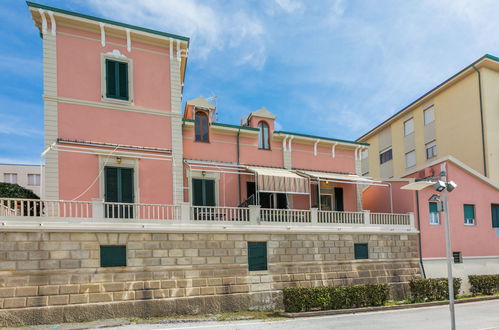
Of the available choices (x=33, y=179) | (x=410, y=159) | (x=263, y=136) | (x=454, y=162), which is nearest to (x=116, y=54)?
(x=263, y=136)

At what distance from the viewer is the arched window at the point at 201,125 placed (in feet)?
67.8

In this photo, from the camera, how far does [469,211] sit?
24.2 m

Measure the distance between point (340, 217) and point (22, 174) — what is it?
Result: 54.1 m

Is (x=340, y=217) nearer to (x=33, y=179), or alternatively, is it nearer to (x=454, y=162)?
(x=454, y=162)

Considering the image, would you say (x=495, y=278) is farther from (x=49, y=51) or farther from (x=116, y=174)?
(x=49, y=51)

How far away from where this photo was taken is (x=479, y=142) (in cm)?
2884

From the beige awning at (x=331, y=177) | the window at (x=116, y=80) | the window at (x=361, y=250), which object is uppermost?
the window at (x=116, y=80)

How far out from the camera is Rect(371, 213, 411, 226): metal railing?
70.1 feet

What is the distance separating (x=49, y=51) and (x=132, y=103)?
3.80 metres

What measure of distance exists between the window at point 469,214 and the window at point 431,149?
31.4ft

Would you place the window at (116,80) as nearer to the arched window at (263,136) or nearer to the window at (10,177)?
the arched window at (263,136)

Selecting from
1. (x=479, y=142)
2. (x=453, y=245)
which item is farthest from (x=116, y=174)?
(x=479, y=142)

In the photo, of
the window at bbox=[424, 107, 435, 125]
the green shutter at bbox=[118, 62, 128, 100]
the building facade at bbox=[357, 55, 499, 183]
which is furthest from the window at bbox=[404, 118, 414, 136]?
the green shutter at bbox=[118, 62, 128, 100]

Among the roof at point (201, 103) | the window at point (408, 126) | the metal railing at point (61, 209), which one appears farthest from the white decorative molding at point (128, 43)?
the window at point (408, 126)
